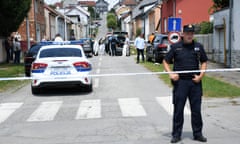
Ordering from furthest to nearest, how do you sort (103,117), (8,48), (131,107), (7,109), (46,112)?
(8,48)
(7,109)
(131,107)
(46,112)
(103,117)

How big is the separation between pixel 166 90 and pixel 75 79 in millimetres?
2975

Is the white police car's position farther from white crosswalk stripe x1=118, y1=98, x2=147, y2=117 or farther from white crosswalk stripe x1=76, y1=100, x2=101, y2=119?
white crosswalk stripe x1=118, y1=98, x2=147, y2=117

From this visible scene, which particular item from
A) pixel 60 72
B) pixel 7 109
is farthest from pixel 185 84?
pixel 60 72

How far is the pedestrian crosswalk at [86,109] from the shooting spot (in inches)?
370

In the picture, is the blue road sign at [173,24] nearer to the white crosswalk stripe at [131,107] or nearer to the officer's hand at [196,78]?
the white crosswalk stripe at [131,107]

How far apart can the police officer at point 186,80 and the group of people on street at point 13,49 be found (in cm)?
2216

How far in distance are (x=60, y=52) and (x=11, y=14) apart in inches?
528

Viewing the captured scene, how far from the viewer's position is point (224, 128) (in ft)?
25.7

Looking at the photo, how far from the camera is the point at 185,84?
264 inches

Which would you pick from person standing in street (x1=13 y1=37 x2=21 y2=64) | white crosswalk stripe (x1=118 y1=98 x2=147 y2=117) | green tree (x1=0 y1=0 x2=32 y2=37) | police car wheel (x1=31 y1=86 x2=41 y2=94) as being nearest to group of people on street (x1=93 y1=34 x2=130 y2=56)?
person standing in street (x1=13 y1=37 x2=21 y2=64)

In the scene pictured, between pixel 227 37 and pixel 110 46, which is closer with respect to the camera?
pixel 227 37

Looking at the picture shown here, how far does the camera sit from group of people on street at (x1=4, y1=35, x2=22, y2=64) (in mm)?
27750

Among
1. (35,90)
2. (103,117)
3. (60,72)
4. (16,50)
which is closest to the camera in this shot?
(103,117)

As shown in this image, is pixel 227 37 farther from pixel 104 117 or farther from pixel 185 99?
pixel 185 99
